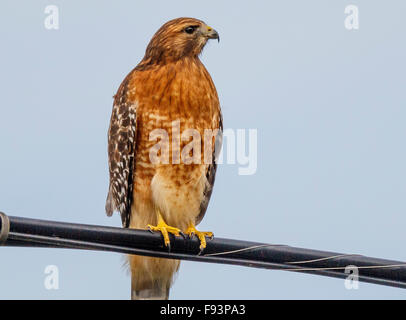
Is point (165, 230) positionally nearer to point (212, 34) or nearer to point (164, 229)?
point (164, 229)

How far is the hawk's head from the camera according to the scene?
23.7 ft

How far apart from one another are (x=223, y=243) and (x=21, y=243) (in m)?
1.23

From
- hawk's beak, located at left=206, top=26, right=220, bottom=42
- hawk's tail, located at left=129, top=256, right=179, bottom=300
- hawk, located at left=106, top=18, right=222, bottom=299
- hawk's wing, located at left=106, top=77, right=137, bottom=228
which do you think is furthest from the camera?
hawk's tail, located at left=129, top=256, right=179, bottom=300

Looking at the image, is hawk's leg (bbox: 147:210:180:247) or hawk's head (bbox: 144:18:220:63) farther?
hawk's head (bbox: 144:18:220:63)

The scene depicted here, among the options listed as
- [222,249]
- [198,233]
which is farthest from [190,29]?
[222,249]

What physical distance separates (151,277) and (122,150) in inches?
46.5

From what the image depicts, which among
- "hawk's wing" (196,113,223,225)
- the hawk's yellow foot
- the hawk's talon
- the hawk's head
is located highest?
the hawk's head

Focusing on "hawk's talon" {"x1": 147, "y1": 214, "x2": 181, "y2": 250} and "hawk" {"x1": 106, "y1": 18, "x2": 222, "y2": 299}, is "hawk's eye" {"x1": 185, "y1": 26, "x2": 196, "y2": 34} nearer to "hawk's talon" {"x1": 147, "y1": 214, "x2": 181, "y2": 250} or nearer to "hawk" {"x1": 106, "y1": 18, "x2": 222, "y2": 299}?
"hawk" {"x1": 106, "y1": 18, "x2": 222, "y2": 299}

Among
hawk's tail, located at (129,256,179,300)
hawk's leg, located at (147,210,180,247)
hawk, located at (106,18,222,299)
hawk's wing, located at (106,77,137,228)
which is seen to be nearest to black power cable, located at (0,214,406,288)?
hawk's leg, located at (147,210,180,247)

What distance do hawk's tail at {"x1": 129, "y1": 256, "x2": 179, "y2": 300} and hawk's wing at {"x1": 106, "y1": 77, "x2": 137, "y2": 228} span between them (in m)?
0.41

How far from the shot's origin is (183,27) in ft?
23.8

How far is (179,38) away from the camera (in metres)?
7.26
